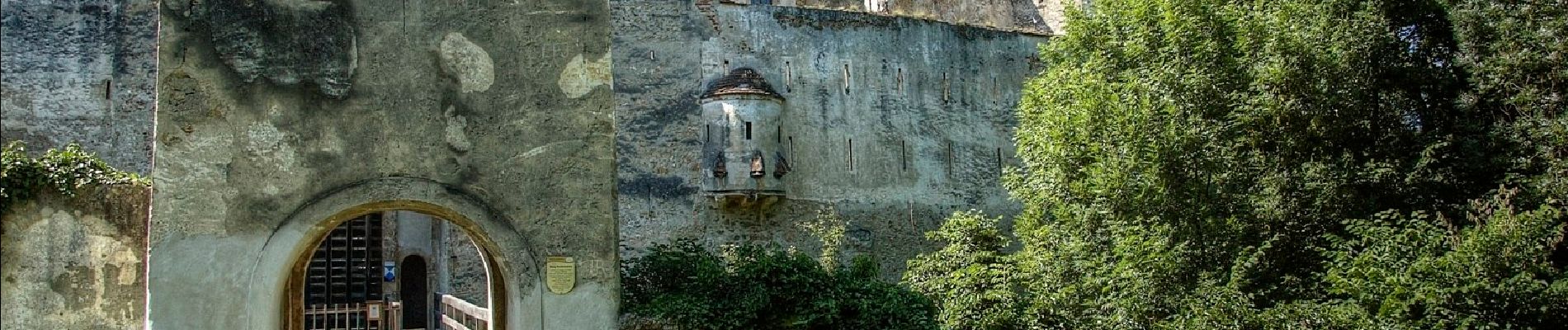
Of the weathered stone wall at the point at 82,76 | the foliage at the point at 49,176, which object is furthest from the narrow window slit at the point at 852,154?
the foliage at the point at 49,176

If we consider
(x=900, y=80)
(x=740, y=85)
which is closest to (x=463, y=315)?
(x=740, y=85)

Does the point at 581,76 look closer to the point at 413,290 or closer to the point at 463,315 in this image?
the point at 463,315

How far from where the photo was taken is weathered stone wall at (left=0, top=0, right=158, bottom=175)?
21.6 m

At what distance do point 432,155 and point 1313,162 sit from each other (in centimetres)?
795

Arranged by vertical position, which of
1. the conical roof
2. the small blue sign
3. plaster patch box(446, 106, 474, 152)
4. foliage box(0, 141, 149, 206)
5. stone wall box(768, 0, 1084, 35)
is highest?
stone wall box(768, 0, 1084, 35)

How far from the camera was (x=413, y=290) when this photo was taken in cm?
2519

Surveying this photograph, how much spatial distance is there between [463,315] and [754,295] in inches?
170

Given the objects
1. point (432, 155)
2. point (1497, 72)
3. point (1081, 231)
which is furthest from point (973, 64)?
point (432, 155)

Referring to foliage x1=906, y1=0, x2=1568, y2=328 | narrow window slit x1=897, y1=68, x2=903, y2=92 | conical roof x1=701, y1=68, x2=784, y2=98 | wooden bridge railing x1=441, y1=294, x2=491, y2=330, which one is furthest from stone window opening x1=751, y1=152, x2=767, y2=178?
foliage x1=906, y1=0, x2=1568, y2=328

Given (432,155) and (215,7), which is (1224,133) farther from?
(215,7)

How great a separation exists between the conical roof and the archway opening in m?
4.60

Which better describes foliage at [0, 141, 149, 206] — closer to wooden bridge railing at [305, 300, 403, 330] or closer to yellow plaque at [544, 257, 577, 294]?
yellow plaque at [544, 257, 577, 294]

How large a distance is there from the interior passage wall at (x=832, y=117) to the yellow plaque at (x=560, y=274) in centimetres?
1189

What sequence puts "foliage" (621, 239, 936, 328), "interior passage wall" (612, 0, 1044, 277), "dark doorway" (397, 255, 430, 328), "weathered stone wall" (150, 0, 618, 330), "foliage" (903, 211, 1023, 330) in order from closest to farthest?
1. "weathered stone wall" (150, 0, 618, 330)
2. "foliage" (621, 239, 936, 328)
3. "foliage" (903, 211, 1023, 330)
4. "interior passage wall" (612, 0, 1044, 277)
5. "dark doorway" (397, 255, 430, 328)
